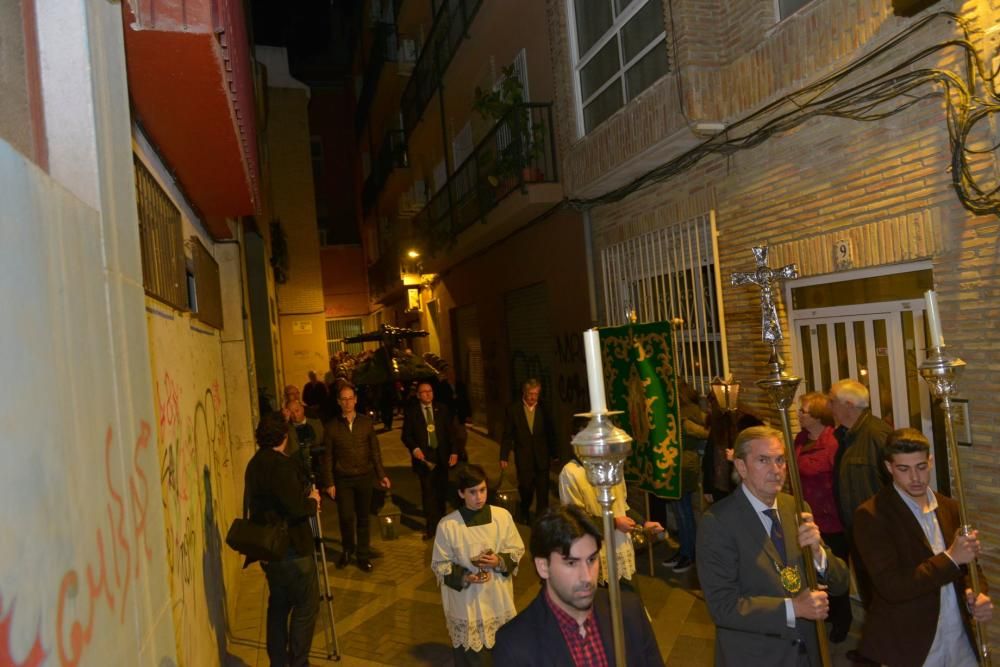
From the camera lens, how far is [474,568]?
4746mm

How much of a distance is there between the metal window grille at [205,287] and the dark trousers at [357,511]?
7.69ft

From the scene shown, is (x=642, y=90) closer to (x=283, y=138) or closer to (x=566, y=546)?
(x=566, y=546)

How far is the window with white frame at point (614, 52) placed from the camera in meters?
8.70

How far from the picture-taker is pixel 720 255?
7.89 metres

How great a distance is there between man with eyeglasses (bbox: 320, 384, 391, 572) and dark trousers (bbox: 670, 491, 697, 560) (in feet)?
10.8

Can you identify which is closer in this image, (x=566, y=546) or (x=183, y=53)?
(x=566, y=546)

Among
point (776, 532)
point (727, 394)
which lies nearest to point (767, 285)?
point (776, 532)

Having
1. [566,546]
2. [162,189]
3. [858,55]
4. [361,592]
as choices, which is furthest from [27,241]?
[361,592]

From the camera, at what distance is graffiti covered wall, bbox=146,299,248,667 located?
4.19 meters

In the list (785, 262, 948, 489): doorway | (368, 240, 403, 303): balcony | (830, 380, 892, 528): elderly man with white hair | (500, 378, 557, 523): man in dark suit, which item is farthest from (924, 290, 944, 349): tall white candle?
(368, 240, 403, 303): balcony

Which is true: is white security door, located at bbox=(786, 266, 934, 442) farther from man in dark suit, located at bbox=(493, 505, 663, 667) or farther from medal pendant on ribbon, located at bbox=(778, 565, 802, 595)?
man in dark suit, located at bbox=(493, 505, 663, 667)

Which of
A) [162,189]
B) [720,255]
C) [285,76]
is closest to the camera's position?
[162,189]

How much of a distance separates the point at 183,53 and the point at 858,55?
15.9ft

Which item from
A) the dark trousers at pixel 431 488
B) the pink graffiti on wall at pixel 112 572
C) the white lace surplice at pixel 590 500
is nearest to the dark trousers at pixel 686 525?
the white lace surplice at pixel 590 500
